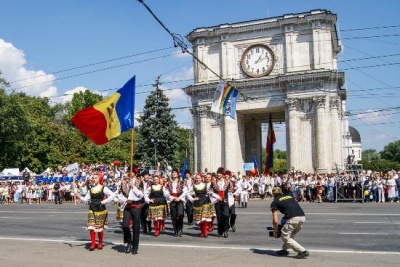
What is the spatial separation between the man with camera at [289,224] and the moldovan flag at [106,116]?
632 centimetres

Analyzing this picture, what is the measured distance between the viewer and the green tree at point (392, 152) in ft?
459

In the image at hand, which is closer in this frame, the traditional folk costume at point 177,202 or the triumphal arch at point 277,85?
the traditional folk costume at point 177,202

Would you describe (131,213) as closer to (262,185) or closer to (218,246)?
(218,246)

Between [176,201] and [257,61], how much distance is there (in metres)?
28.3

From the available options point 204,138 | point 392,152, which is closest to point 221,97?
point 204,138

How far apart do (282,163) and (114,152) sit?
2204 inches

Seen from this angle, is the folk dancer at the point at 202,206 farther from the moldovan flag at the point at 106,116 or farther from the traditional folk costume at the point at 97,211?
the traditional folk costume at the point at 97,211

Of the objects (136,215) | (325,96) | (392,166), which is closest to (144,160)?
(325,96)

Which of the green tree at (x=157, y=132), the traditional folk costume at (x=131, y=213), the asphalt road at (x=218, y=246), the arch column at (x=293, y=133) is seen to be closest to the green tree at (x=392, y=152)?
the green tree at (x=157, y=132)

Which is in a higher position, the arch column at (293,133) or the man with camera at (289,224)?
the arch column at (293,133)

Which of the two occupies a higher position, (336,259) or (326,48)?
(326,48)

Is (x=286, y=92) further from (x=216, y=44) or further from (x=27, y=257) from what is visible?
(x=27, y=257)

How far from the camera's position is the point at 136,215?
40.8 feet

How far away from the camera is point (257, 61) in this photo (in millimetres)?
42312
